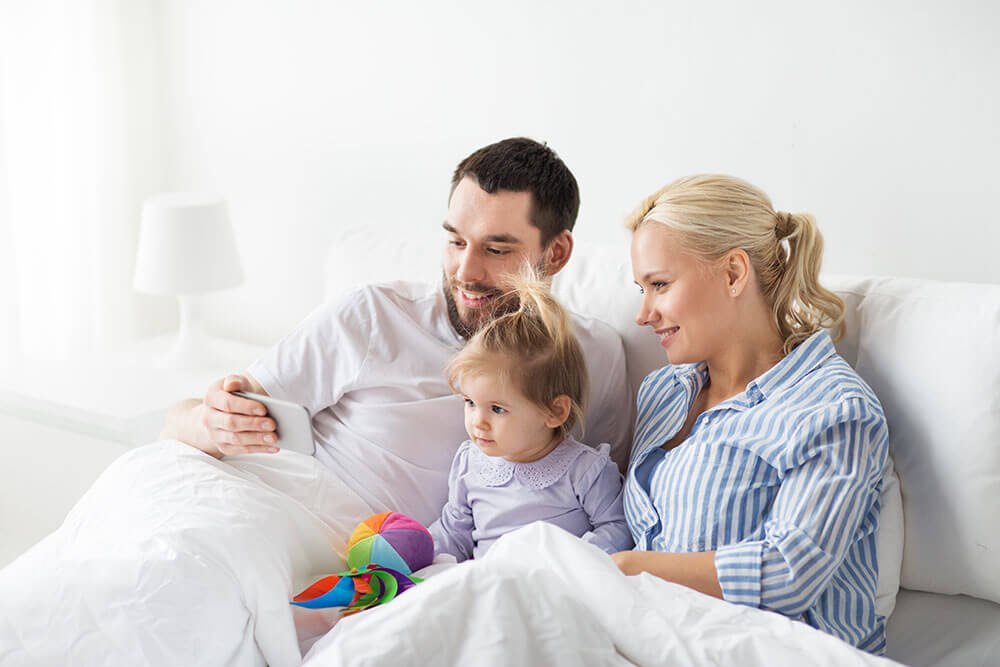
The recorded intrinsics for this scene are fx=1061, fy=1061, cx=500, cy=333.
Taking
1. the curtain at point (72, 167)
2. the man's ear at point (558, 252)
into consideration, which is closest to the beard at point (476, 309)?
the man's ear at point (558, 252)

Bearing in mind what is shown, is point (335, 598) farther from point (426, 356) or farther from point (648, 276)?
point (648, 276)

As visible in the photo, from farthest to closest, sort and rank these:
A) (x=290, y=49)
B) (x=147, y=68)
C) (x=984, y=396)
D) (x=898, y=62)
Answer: (x=147, y=68), (x=290, y=49), (x=898, y=62), (x=984, y=396)

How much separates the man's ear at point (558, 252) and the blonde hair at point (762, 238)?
27cm

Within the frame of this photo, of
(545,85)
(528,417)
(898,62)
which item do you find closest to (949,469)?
(528,417)

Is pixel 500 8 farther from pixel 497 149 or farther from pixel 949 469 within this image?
pixel 949 469

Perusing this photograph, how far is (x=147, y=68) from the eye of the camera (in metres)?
3.02

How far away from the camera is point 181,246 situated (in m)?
2.60

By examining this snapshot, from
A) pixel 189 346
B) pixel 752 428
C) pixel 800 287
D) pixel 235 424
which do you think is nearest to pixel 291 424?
pixel 235 424

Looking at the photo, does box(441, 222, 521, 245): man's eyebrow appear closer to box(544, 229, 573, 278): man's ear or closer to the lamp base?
box(544, 229, 573, 278): man's ear

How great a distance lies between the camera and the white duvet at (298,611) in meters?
1.15

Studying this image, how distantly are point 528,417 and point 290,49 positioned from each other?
1551mm

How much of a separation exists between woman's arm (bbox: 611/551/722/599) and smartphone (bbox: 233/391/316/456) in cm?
51

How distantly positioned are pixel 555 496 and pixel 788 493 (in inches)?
15.3

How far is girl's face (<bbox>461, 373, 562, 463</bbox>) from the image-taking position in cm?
159
